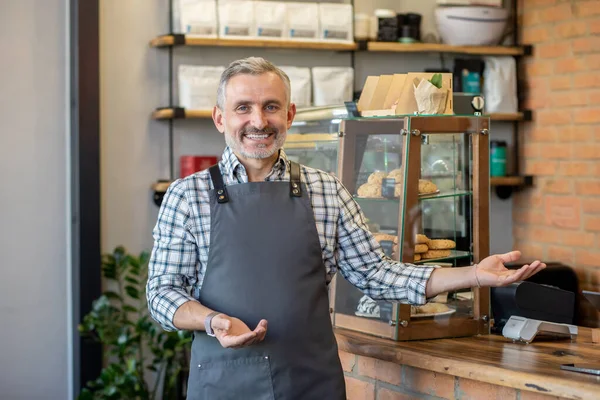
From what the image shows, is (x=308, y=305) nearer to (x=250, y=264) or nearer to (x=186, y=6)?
(x=250, y=264)

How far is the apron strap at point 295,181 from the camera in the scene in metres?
2.03

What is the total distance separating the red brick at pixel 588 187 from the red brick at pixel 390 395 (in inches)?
87.5

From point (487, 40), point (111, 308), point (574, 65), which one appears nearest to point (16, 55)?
point (111, 308)

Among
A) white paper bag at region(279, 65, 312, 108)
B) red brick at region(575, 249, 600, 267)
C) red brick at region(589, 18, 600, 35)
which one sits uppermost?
red brick at region(589, 18, 600, 35)

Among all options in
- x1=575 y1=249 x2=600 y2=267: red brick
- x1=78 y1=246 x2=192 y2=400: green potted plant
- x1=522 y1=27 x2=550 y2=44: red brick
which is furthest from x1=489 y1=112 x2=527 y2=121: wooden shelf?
x1=78 y1=246 x2=192 y2=400: green potted plant

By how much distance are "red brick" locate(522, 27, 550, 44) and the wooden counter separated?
2.37 m

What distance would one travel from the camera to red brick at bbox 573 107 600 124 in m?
4.25

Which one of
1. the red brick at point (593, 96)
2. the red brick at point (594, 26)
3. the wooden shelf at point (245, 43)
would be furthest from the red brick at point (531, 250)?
the wooden shelf at point (245, 43)

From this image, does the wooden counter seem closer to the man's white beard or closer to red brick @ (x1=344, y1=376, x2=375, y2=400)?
red brick @ (x1=344, y1=376, x2=375, y2=400)

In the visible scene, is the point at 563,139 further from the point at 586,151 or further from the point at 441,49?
the point at 441,49

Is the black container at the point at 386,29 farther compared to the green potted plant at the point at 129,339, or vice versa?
the black container at the point at 386,29

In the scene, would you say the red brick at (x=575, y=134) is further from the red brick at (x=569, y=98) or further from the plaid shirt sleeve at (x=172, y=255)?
the plaid shirt sleeve at (x=172, y=255)

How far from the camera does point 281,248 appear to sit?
1.96 metres

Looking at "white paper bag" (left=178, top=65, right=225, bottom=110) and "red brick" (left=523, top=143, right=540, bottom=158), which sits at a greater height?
"white paper bag" (left=178, top=65, right=225, bottom=110)
